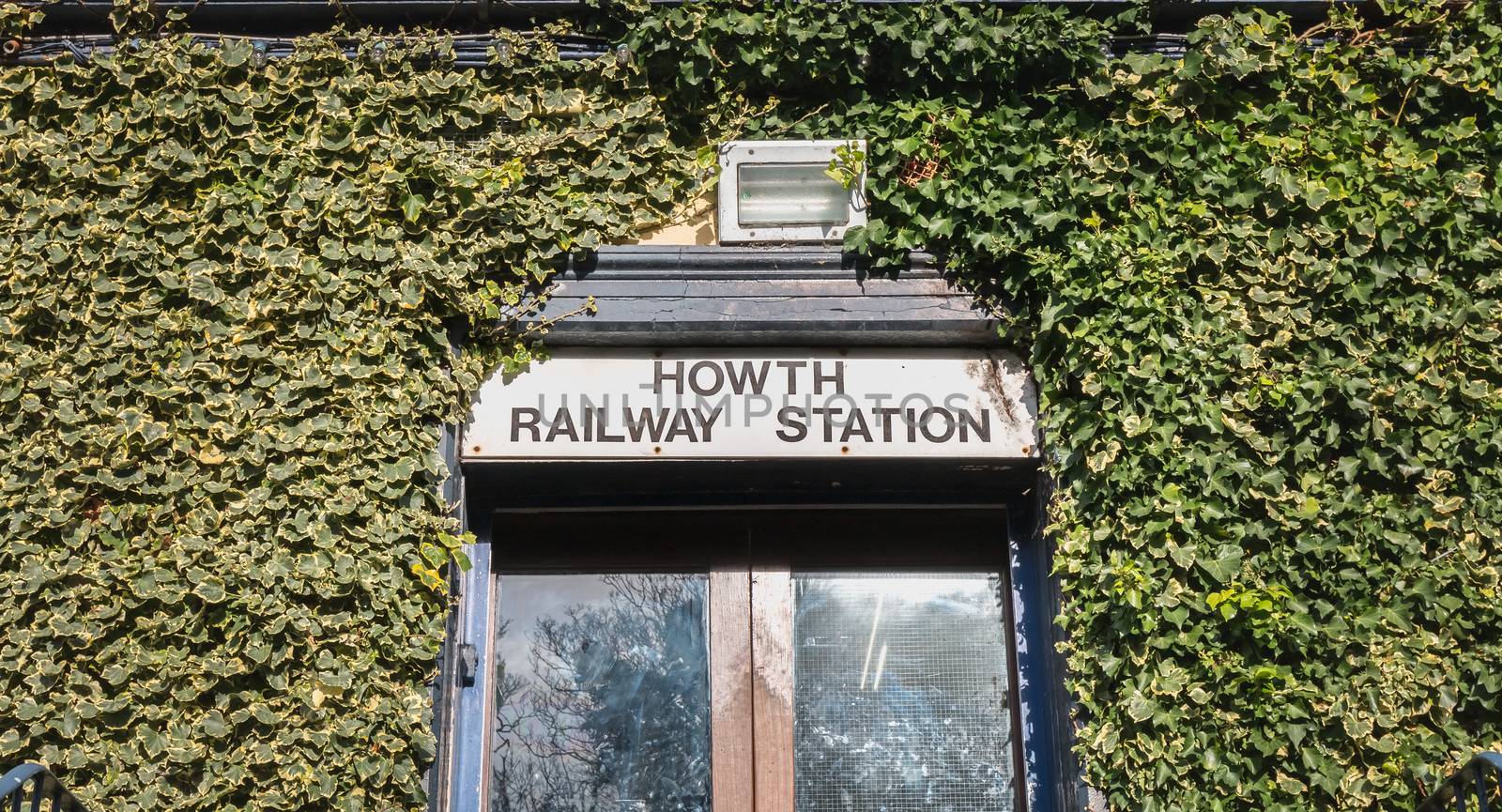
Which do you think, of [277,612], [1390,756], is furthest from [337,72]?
[1390,756]

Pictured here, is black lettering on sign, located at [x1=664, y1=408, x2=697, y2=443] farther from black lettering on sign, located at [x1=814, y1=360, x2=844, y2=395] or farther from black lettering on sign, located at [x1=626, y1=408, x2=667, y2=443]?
black lettering on sign, located at [x1=814, y1=360, x2=844, y2=395]

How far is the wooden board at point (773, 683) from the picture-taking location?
15.4ft

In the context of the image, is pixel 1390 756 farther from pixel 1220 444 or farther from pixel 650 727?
pixel 650 727

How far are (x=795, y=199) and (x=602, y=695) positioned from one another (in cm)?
180

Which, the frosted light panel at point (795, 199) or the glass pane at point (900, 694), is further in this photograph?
the frosted light panel at point (795, 199)

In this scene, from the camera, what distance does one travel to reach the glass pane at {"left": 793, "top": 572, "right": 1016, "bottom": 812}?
474 cm

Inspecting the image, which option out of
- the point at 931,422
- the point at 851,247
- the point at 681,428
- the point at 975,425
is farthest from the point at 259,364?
the point at 975,425

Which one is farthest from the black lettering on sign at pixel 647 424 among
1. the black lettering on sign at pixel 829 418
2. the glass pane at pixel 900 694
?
the glass pane at pixel 900 694

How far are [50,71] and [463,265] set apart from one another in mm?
1600

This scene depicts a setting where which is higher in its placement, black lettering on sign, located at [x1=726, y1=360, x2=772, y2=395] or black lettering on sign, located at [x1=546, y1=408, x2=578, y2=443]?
black lettering on sign, located at [x1=726, y1=360, x2=772, y2=395]

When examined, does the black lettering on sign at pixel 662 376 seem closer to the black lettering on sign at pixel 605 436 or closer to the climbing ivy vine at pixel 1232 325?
the black lettering on sign at pixel 605 436

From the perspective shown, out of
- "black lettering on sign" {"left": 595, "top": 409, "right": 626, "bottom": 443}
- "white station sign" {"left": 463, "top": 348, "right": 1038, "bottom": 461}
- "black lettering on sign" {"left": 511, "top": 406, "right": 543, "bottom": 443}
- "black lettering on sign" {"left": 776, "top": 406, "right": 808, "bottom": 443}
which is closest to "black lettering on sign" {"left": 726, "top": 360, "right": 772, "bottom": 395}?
"white station sign" {"left": 463, "top": 348, "right": 1038, "bottom": 461}

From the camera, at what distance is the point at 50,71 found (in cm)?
488

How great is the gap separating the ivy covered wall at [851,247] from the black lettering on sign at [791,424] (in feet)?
2.16
